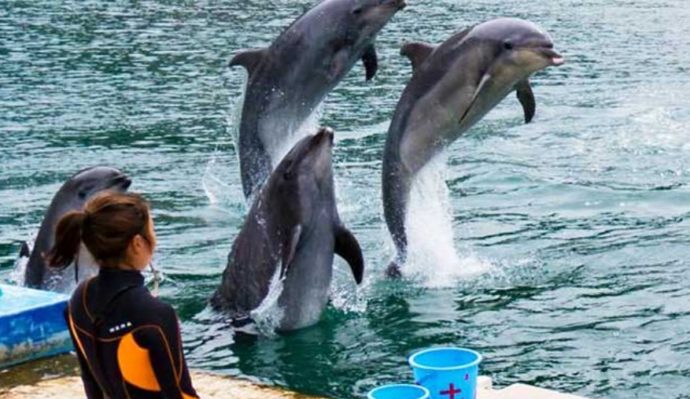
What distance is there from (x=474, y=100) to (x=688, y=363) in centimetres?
255

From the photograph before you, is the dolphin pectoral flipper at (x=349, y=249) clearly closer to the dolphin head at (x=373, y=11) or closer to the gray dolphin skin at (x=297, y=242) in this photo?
the gray dolphin skin at (x=297, y=242)

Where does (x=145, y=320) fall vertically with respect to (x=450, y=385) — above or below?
above

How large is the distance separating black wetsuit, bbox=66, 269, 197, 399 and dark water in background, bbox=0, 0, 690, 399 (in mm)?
2865

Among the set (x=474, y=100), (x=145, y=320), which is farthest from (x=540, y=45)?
(x=145, y=320)

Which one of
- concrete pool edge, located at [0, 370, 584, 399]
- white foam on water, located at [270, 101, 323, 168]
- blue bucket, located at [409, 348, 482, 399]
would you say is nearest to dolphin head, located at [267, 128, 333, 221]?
concrete pool edge, located at [0, 370, 584, 399]

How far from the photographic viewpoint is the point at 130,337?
17.4ft

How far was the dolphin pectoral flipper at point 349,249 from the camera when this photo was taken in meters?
9.06

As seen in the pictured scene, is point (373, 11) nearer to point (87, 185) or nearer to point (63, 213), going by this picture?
point (87, 185)

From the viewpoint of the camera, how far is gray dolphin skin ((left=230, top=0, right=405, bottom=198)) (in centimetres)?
1055

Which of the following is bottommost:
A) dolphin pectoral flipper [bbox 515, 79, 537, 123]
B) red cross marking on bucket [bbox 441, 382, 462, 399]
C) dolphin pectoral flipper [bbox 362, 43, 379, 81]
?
red cross marking on bucket [bbox 441, 382, 462, 399]

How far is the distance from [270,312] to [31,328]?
1.59 meters

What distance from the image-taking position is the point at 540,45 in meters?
9.76

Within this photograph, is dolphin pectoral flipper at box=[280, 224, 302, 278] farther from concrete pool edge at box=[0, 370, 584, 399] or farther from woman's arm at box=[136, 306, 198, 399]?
woman's arm at box=[136, 306, 198, 399]

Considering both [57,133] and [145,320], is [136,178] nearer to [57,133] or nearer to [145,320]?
[57,133]
